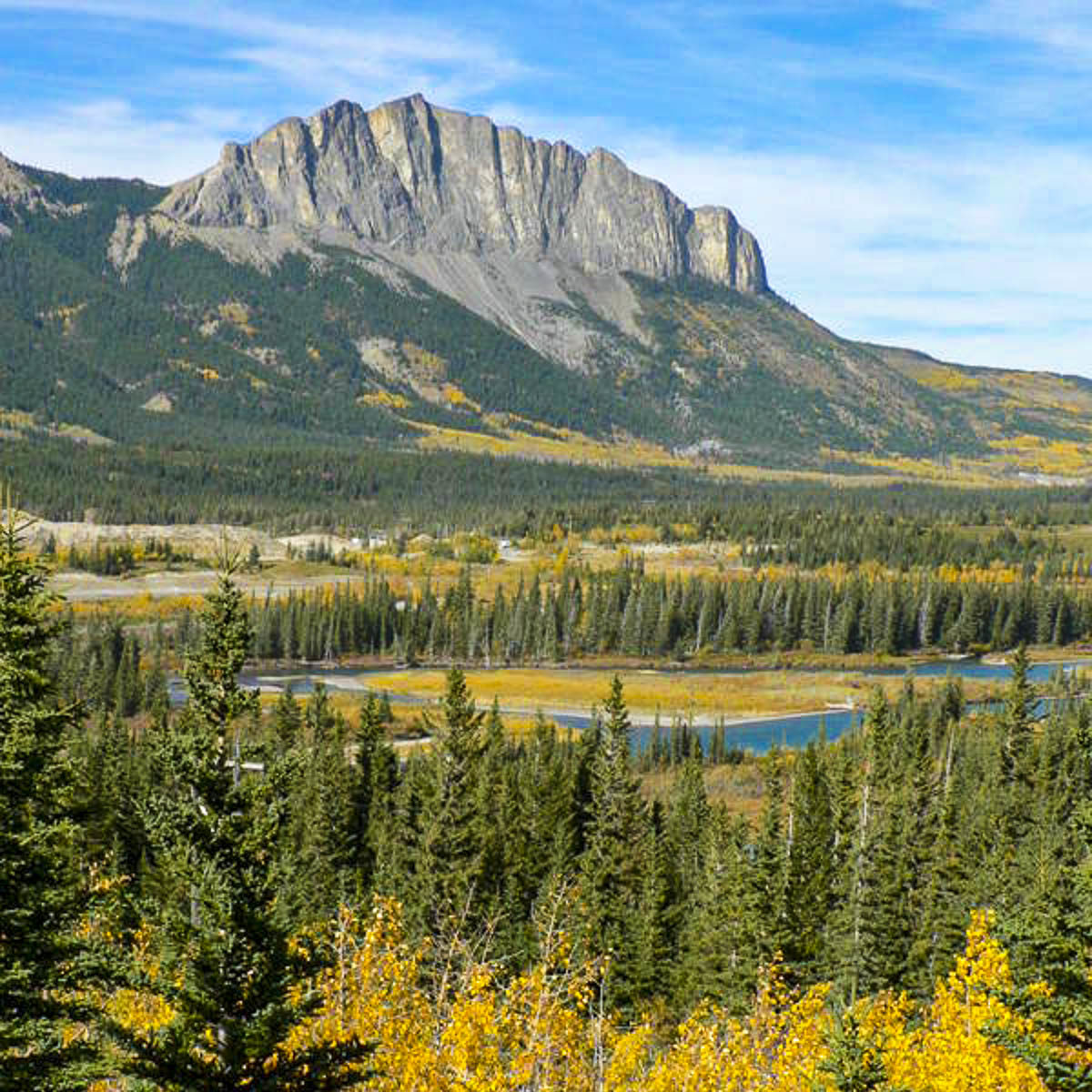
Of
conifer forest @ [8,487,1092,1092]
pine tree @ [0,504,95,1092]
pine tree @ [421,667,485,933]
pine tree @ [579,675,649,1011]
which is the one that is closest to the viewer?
conifer forest @ [8,487,1092,1092]

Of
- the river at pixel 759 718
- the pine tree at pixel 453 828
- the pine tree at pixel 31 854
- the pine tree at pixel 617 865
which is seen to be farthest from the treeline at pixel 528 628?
the pine tree at pixel 31 854

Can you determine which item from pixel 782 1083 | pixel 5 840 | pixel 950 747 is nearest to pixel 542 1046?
pixel 782 1083

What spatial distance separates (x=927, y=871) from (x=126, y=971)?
54026mm

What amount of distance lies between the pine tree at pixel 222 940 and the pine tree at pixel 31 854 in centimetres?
231

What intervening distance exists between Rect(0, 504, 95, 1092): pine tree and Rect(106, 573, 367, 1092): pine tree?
231 centimetres

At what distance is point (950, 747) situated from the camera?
330ft

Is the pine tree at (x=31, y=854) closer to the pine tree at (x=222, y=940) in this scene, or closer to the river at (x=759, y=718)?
the pine tree at (x=222, y=940)

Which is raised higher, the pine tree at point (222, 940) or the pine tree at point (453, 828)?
the pine tree at point (222, 940)

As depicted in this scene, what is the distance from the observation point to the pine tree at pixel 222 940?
18188mm

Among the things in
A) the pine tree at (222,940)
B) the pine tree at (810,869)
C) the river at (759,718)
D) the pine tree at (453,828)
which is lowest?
the river at (759,718)

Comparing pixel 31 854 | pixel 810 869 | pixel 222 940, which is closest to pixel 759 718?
pixel 810 869

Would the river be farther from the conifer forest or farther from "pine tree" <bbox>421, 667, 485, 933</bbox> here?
"pine tree" <bbox>421, 667, 485, 933</bbox>

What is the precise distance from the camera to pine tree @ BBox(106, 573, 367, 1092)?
18.2 m

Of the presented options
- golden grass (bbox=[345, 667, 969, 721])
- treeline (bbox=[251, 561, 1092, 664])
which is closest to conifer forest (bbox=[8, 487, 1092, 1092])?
golden grass (bbox=[345, 667, 969, 721])
